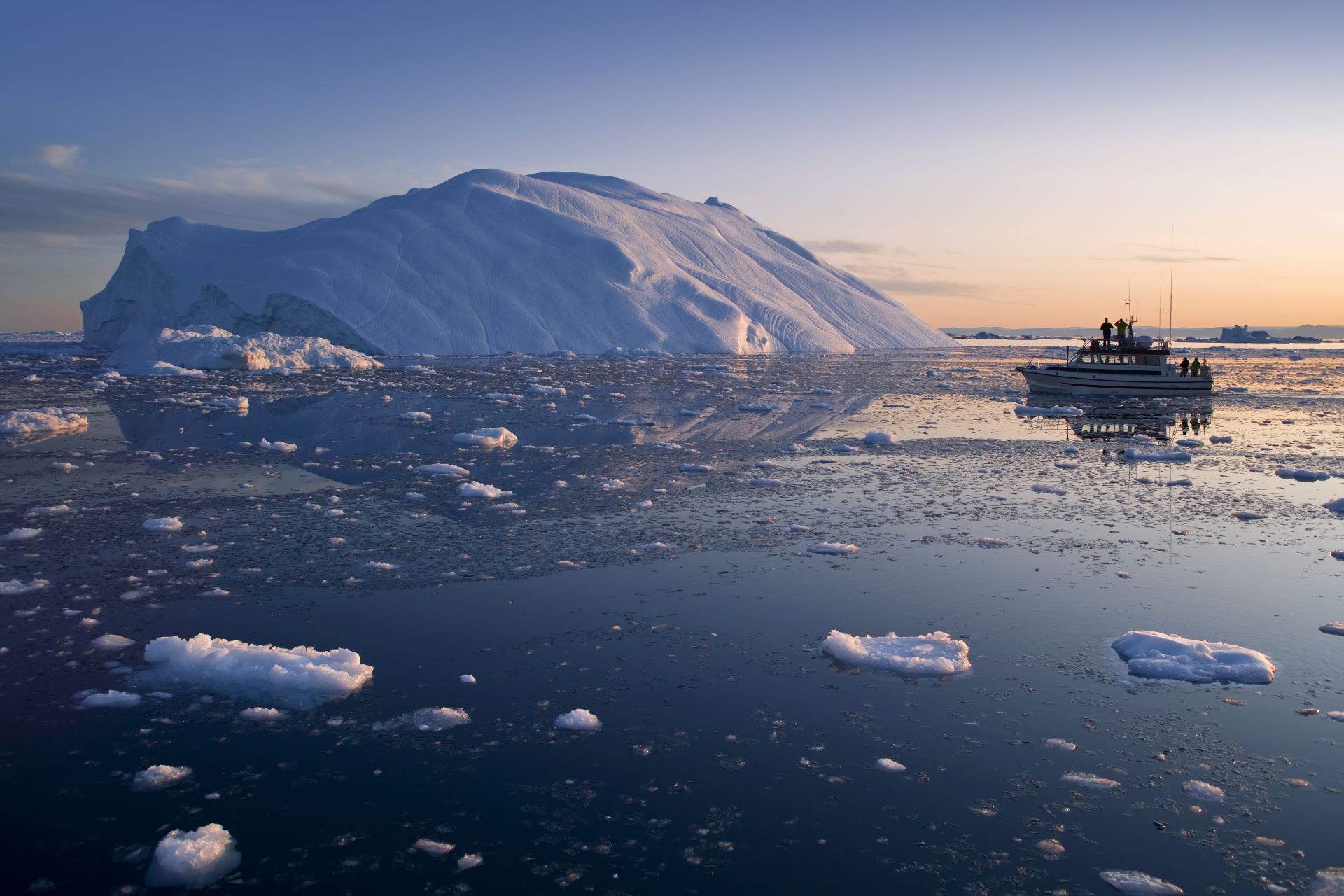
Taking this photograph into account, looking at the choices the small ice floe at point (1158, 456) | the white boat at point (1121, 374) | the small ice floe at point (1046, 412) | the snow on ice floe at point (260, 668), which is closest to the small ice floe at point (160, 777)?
the snow on ice floe at point (260, 668)

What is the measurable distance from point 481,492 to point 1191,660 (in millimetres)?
6697

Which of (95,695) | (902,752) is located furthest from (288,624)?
(902,752)

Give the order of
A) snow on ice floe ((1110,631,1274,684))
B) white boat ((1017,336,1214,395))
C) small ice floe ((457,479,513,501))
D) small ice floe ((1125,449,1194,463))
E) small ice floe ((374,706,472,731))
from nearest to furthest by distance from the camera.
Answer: small ice floe ((374,706,472,731)) < snow on ice floe ((1110,631,1274,684)) < small ice floe ((457,479,513,501)) < small ice floe ((1125,449,1194,463)) < white boat ((1017,336,1214,395))

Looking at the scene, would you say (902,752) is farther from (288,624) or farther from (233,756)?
(288,624)

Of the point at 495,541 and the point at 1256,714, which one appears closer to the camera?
the point at 1256,714

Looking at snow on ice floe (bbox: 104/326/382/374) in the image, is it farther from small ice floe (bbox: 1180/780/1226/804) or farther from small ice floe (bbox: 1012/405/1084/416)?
small ice floe (bbox: 1180/780/1226/804)

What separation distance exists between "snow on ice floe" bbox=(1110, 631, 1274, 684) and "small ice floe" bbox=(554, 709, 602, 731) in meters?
2.95

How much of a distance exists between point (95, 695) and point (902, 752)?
3.95 m

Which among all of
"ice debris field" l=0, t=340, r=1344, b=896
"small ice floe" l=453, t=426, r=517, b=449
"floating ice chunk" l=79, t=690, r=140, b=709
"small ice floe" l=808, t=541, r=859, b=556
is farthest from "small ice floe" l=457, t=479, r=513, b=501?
"floating ice chunk" l=79, t=690, r=140, b=709

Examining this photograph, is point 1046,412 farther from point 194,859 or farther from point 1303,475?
point 194,859

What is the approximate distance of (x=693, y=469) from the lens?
1145 cm

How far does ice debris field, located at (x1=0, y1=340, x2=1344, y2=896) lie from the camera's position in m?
3.38

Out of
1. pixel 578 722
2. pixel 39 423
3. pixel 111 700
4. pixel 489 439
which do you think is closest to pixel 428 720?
pixel 578 722

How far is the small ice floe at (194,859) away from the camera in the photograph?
10.5 ft
